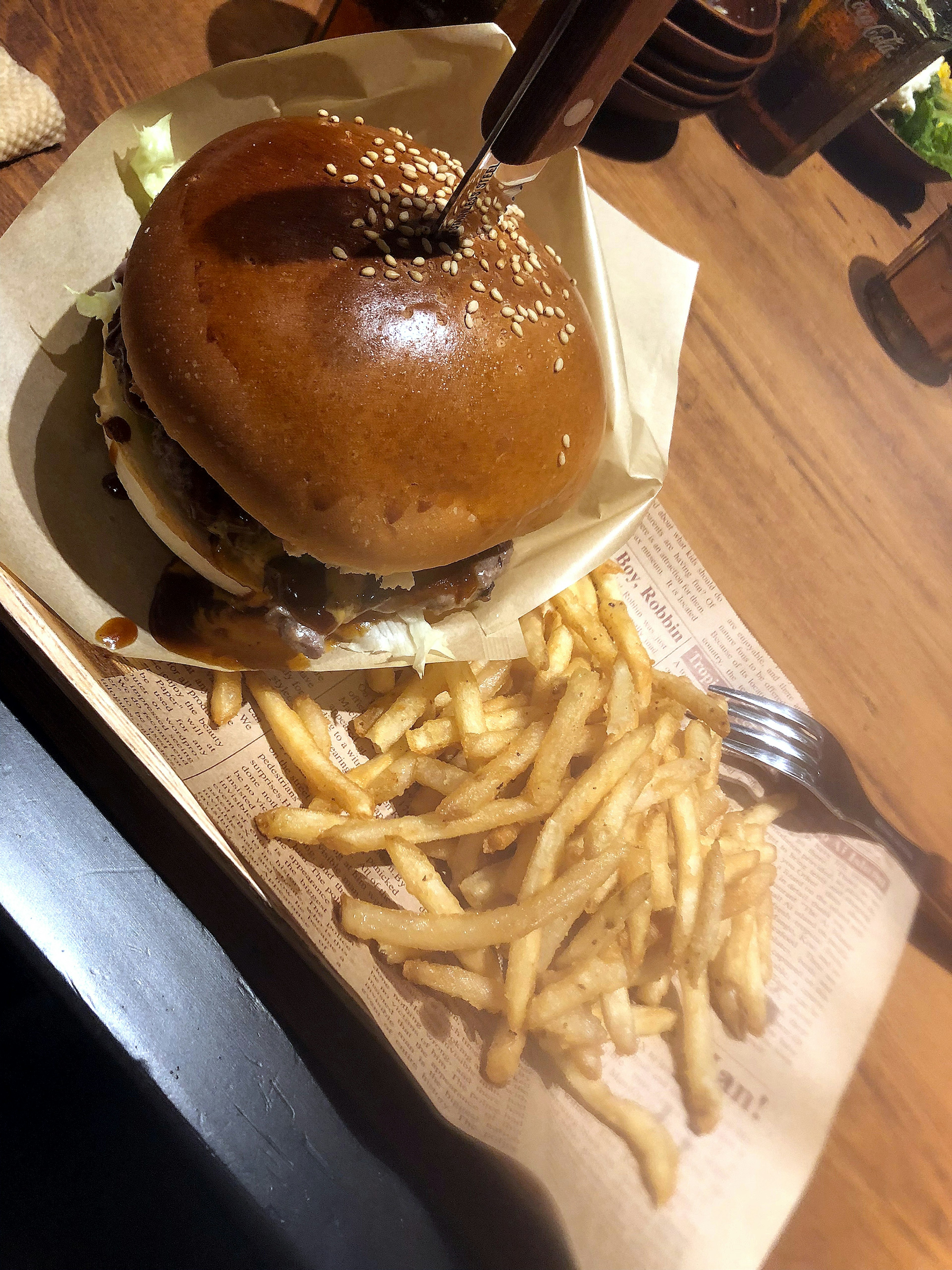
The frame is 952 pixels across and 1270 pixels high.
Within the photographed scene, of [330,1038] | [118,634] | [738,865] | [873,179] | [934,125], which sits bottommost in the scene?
[330,1038]

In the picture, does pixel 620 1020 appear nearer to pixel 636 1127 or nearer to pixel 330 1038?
pixel 636 1127

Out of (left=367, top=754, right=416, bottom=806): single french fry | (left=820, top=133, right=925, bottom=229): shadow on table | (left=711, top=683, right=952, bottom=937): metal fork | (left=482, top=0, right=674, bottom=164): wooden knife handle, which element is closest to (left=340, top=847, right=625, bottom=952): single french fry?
(left=367, top=754, right=416, bottom=806): single french fry

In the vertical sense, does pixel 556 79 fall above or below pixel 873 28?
below

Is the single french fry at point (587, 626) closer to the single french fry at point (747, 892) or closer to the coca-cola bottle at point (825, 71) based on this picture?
the single french fry at point (747, 892)

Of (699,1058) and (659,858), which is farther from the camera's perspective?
(659,858)

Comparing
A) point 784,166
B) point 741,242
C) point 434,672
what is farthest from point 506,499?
point 784,166

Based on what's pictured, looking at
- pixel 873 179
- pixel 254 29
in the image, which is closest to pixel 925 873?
pixel 254 29

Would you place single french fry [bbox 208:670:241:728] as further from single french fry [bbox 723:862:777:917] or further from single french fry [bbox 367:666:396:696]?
single french fry [bbox 723:862:777:917]
